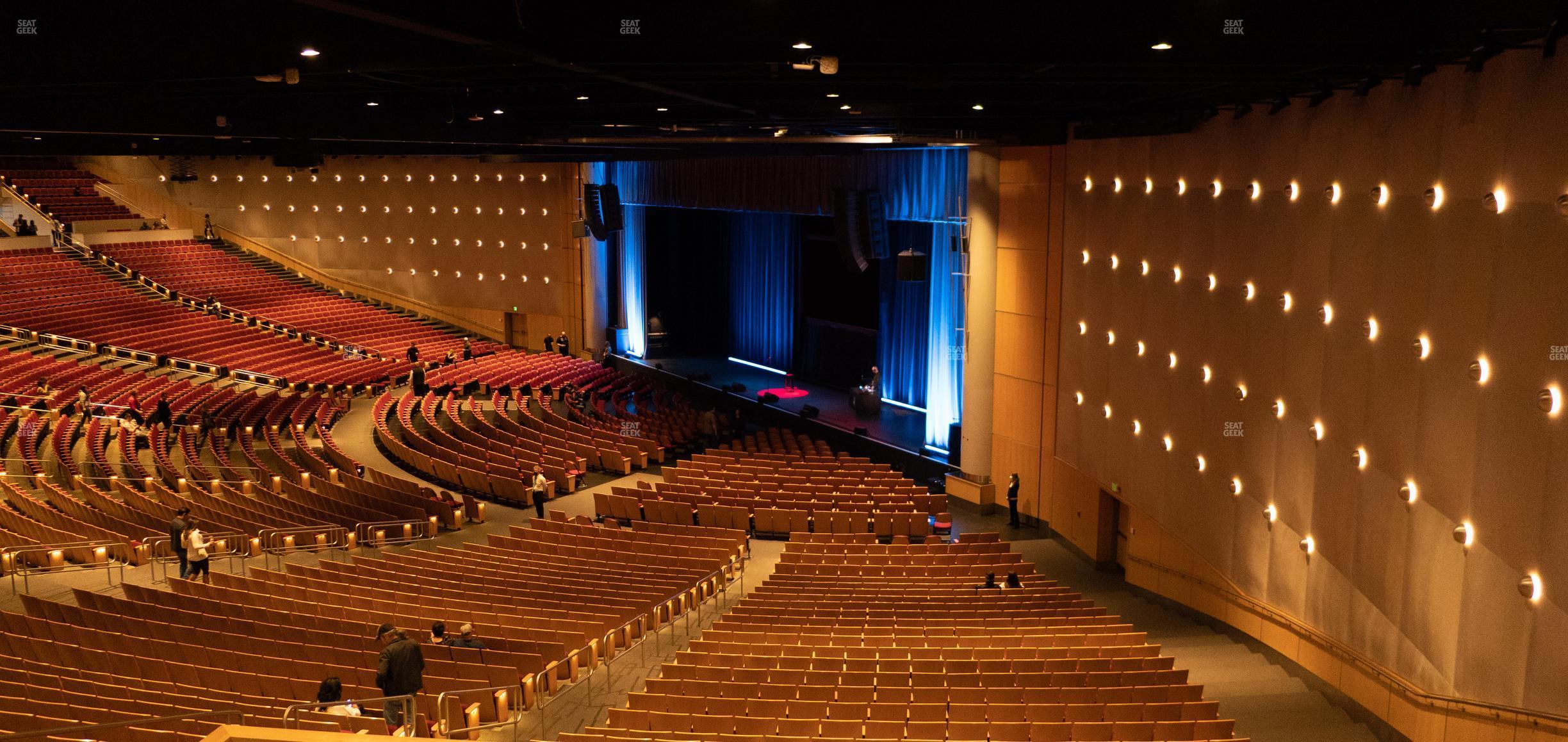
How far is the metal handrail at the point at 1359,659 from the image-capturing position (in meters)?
6.50

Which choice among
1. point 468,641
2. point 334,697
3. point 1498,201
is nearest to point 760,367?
point 468,641

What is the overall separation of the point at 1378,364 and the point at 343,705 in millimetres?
7251

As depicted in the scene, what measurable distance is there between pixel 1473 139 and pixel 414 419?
1752 cm

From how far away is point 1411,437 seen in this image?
7551mm

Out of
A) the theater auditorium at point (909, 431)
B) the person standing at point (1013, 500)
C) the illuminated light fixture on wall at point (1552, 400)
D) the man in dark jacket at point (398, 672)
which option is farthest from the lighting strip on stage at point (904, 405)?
the man in dark jacket at point (398, 672)

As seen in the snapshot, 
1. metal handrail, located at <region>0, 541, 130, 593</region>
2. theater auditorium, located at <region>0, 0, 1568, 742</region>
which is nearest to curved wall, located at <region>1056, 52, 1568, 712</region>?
theater auditorium, located at <region>0, 0, 1568, 742</region>

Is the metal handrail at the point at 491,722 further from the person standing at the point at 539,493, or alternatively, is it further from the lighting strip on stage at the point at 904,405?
the lighting strip on stage at the point at 904,405

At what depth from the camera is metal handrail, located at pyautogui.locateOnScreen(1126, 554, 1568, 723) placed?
6.50 meters

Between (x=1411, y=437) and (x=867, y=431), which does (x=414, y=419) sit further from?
(x=1411, y=437)

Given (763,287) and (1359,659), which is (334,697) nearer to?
(1359,659)

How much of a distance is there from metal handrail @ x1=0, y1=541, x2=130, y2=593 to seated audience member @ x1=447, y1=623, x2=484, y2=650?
474 centimetres

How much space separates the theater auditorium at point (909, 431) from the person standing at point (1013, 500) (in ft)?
0.24

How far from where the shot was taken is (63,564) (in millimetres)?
11000

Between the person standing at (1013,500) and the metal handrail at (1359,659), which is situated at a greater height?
the metal handrail at (1359,659)
